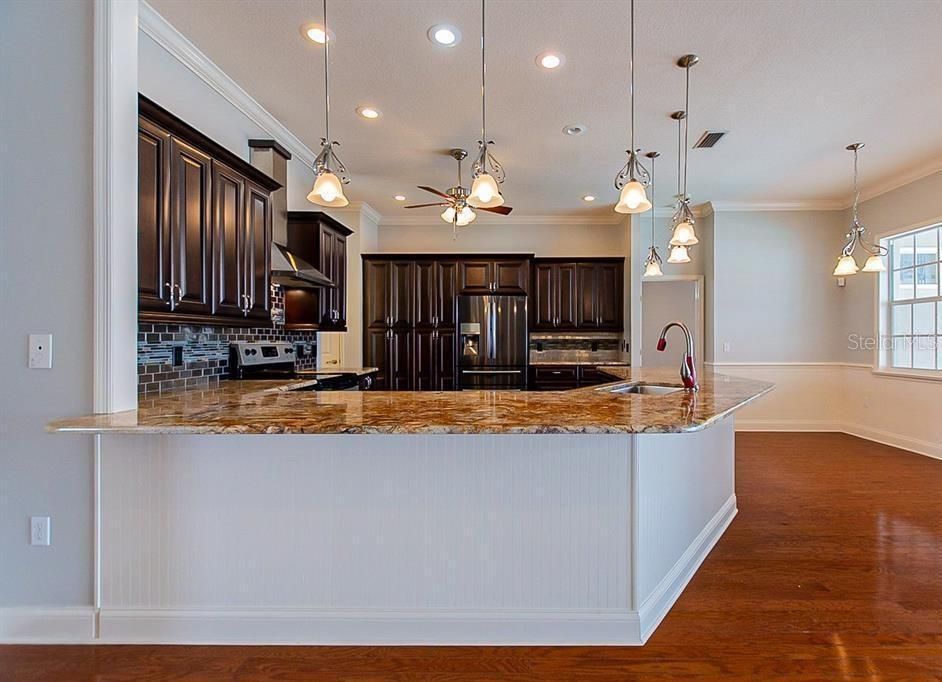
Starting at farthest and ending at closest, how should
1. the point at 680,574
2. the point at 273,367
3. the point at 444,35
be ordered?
1. the point at 273,367
2. the point at 444,35
3. the point at 680,574

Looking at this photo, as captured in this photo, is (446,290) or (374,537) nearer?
(374,537)

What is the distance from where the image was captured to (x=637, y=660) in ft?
5.80

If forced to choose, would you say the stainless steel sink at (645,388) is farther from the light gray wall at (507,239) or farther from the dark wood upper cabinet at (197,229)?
the light gray wall at (507,239)

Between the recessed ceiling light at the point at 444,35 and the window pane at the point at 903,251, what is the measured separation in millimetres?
5364

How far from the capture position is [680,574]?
2260 mm

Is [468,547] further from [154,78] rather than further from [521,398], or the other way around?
[154,78]

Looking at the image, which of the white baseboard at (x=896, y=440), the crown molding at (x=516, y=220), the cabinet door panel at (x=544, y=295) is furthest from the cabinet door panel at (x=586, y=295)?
the white baseboard at (x=896, y=440)

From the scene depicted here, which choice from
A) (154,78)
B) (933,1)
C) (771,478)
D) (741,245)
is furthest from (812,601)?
(741,245)

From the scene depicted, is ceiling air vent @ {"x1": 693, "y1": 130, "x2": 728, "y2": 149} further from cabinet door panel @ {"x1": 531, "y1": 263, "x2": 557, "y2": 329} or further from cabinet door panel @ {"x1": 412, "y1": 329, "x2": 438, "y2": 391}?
cabinet door panel @ {"x1": 412, "y1": 329, "x2": 438, "y2": 391}

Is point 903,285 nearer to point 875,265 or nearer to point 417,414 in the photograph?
point 875,265

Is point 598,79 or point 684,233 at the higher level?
point 598,79

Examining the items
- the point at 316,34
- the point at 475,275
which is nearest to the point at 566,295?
the point at 475,275

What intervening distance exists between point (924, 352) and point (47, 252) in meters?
7.09

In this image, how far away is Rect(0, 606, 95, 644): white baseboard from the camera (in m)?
1.86
